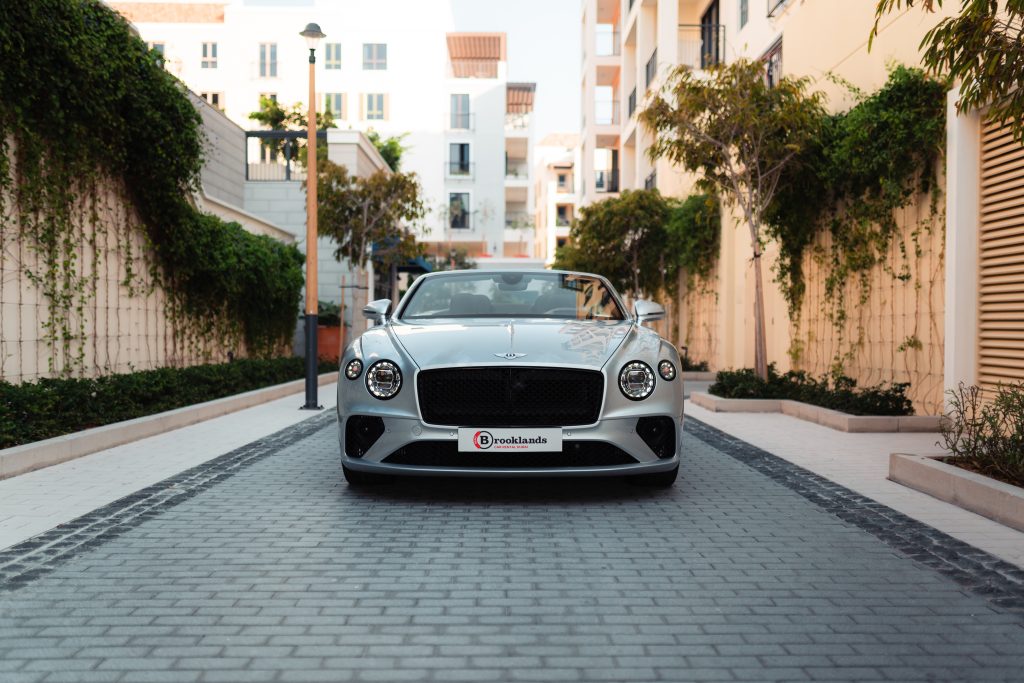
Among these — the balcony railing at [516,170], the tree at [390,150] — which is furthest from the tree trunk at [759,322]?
the balcony railing at [516,170]

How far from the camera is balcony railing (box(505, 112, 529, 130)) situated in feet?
172

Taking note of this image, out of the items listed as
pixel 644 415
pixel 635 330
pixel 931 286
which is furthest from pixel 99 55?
pixel 931 286

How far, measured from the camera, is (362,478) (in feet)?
19.5

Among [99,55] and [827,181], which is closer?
[99,55]

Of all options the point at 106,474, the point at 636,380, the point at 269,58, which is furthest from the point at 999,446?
the point at 269,58

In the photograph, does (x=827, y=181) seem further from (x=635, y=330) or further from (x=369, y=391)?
(x=369, y=391)

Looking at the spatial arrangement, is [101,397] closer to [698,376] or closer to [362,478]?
[362,478]

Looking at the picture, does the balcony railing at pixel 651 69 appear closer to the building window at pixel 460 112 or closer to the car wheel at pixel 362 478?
the building window at pixel 460 112

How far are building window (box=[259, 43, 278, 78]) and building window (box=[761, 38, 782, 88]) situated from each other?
126 feet

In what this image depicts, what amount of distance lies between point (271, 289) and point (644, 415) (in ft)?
37.1

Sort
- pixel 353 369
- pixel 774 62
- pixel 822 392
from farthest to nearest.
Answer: pixel 774 62
pixel 822 392
pixel 353 369

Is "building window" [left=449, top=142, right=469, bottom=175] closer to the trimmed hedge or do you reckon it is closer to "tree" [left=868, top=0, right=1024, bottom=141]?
the trimmed hedge

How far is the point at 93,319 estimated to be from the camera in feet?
32.8

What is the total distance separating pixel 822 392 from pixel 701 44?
16.6 meters
